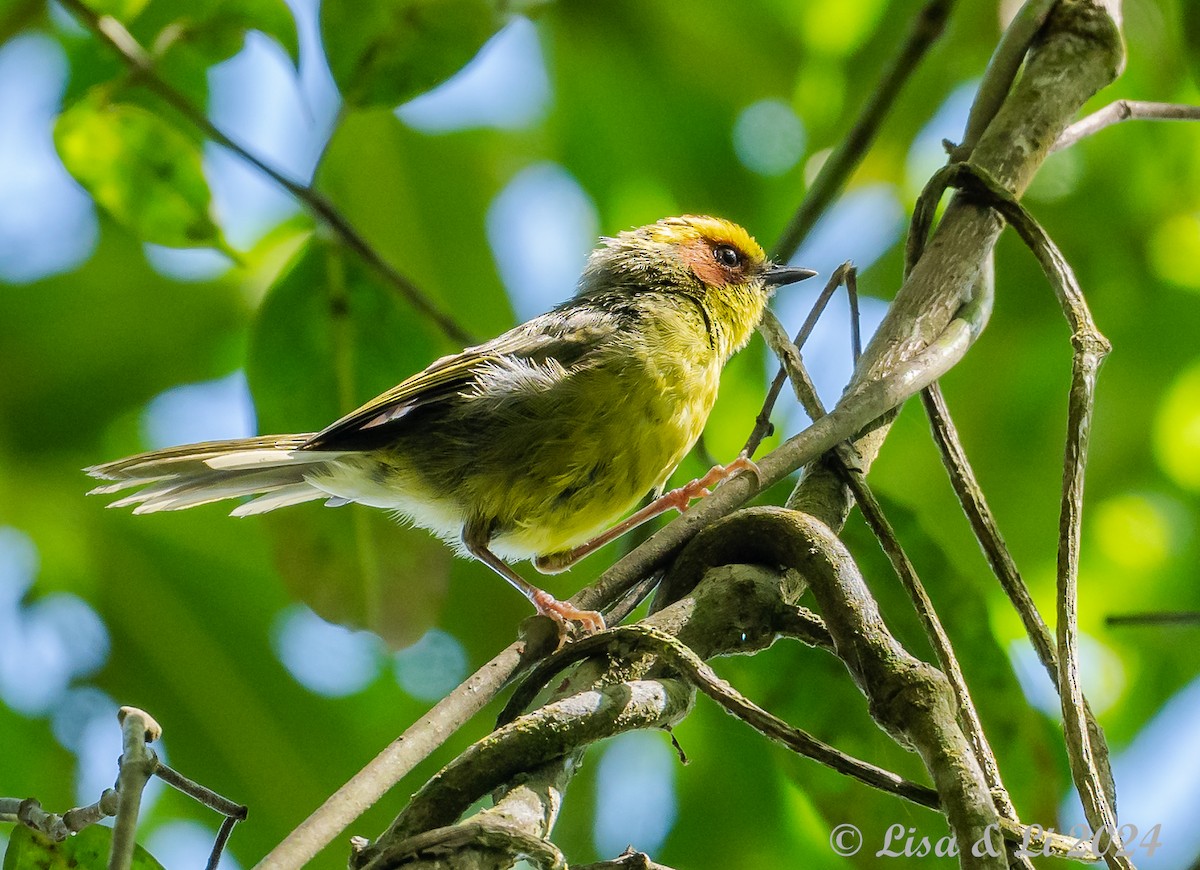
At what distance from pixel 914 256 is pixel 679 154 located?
219 cm

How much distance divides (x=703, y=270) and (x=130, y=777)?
3.07 metres

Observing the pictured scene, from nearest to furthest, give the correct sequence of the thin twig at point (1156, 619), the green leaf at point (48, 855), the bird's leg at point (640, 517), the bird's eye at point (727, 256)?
the green leaf at point (48, 855) < the thin twig at point (1156, 619) < the bird's leg at point (640, 517) < the bird's eye at point (727, 256)

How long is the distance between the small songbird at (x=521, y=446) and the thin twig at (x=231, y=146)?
0.25 meters

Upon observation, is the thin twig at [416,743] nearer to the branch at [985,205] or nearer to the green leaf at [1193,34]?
the branch at [985,205]

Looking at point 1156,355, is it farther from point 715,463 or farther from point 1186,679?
point 715,463

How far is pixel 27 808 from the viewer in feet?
5.35

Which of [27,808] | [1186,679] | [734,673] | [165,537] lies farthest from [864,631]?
[165,537]

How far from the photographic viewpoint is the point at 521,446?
349 centimetres

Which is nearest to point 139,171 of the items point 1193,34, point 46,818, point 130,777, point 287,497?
point 287,497

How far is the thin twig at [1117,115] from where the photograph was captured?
111 inches

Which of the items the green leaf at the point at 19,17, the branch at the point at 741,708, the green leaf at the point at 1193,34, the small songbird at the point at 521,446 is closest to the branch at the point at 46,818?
the branch at the point at 741,708

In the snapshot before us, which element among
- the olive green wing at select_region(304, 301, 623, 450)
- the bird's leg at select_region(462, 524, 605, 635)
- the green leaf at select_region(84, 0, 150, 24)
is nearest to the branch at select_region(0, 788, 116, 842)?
the bird's leg at select_region(462, 524, 605, 635)

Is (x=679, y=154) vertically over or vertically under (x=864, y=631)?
over

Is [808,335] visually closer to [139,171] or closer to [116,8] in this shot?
[139,171]
